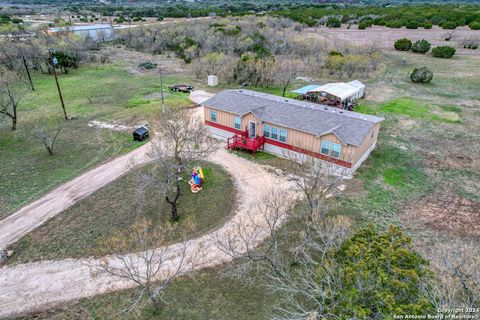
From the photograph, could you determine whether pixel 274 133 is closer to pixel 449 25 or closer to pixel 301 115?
pixel 301 115

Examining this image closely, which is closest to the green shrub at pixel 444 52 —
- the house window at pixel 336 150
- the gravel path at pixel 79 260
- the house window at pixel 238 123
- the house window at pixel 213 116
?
the house window at pixel 336 150

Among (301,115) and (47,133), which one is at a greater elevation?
(301,115)

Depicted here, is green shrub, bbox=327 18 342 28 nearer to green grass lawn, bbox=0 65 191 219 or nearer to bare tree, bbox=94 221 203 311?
green grass lawn, bbox=0 65 191 219

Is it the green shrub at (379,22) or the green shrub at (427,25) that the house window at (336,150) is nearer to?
the green shrub at (427,25)

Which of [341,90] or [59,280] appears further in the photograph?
[341,90]

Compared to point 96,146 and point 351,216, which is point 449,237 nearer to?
point 351,216

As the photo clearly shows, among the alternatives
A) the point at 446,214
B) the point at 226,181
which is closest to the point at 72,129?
the point at 226,181
